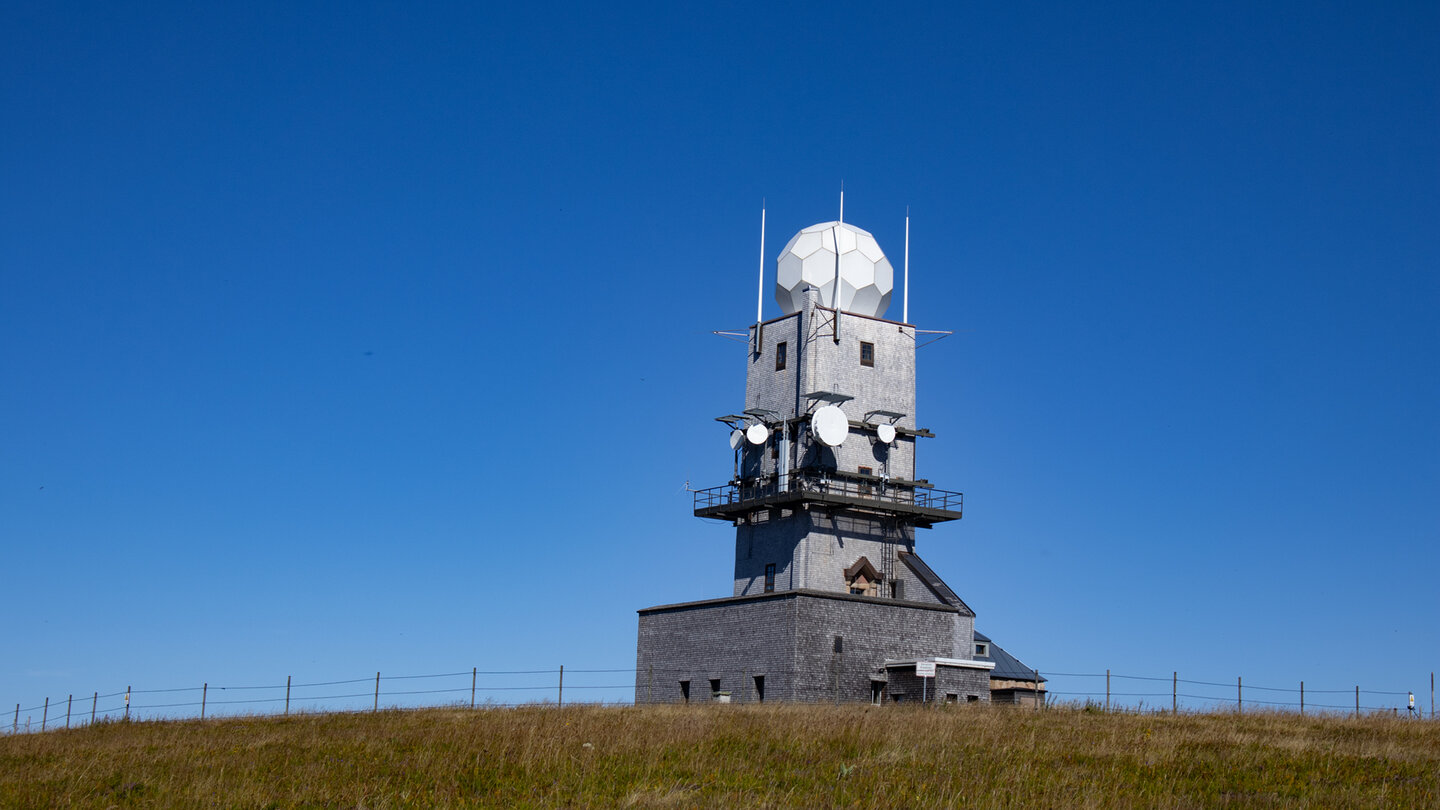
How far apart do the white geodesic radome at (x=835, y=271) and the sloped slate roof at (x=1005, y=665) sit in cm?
1527

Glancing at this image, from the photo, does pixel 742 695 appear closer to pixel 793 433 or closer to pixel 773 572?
pixel 773 572

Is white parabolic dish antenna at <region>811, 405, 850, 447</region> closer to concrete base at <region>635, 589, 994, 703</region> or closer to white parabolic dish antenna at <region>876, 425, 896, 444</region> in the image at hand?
white parabolic dish antenna at <region>876, 425, 896, 444</region>

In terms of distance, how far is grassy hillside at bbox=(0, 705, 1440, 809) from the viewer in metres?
17.3

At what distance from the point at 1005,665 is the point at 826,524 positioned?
44.8 feet

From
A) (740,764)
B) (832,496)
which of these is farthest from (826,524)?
(740,764)

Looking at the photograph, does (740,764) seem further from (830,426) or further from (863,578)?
(863,578)

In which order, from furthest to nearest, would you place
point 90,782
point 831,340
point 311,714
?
1. point 831,340
2. point 311,714
3. point 90,782

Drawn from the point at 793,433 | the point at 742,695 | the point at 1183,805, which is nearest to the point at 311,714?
→ the point at 742,695

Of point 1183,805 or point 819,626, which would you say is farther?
point 819,626

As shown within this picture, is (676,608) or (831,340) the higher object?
(831,340)

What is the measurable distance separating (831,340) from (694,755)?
3070 cm

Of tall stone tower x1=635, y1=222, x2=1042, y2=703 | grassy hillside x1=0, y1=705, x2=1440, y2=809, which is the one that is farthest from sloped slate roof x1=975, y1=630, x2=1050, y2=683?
grassy hillside x1=0, y1=705, x2=1440, y2=809

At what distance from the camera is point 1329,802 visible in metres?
17.3

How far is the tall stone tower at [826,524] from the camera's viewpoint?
42062 mm
